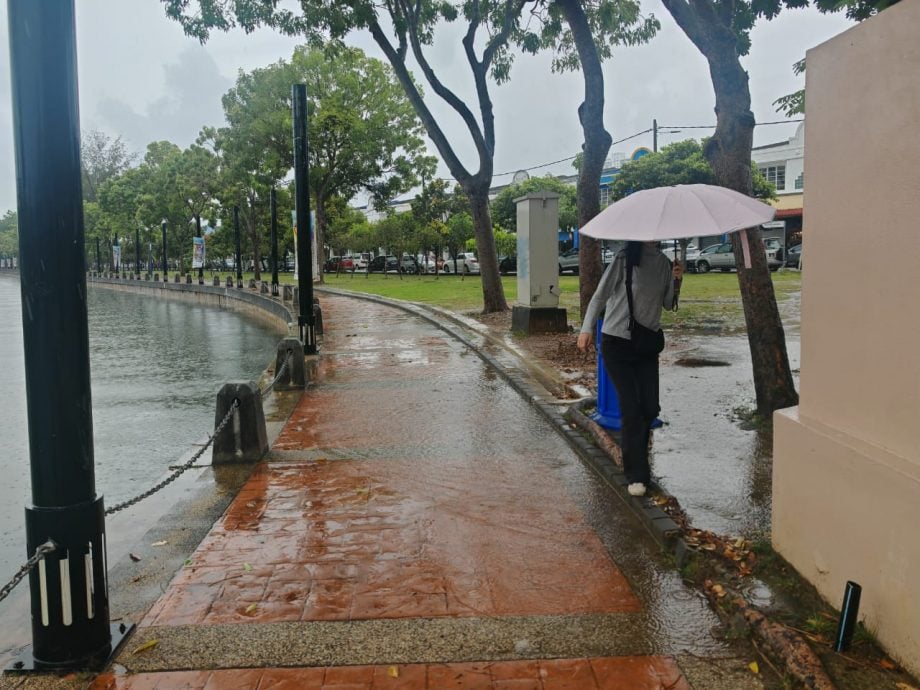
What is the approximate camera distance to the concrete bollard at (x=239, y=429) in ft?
21.3

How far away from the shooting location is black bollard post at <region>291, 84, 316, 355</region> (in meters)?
12.3

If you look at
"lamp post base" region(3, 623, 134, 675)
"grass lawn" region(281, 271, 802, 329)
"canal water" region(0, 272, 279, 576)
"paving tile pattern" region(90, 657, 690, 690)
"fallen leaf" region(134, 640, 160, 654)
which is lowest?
"canal water" region(0, 272, 279, 576)

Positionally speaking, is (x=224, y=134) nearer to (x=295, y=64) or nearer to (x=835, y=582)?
(x=295, y=64)

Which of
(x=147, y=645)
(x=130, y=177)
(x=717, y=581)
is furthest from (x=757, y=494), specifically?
(x=130, y=177)

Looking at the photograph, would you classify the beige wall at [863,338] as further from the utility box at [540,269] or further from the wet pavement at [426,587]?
the utility box at [540,269]

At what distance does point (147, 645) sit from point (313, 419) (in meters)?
4.80

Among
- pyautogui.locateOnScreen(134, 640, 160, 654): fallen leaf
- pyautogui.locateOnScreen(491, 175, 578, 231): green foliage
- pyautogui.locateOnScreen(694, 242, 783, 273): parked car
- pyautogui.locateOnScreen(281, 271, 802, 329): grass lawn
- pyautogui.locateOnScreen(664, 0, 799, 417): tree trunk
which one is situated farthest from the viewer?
pyautogui.locateOnScreen(491, 175, 578, 231): green foliage

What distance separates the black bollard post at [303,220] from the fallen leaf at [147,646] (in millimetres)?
9280

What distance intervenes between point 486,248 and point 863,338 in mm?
15101

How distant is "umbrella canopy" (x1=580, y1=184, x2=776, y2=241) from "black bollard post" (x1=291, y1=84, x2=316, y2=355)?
7.52 metres

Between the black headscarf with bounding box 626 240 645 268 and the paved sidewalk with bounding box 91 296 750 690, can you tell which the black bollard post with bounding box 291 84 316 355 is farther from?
the black headscarf with bounding box 626 240 645 268

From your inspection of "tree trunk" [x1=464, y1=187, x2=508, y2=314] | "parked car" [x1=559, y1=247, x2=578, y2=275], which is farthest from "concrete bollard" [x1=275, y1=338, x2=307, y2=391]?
"parked car" [x1=559, y1=247, x2=578, y2=275]

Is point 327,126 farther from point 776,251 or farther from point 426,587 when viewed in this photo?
point 426,587

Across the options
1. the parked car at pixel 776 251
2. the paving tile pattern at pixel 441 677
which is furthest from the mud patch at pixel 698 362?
the parked car at pixel 776 251
